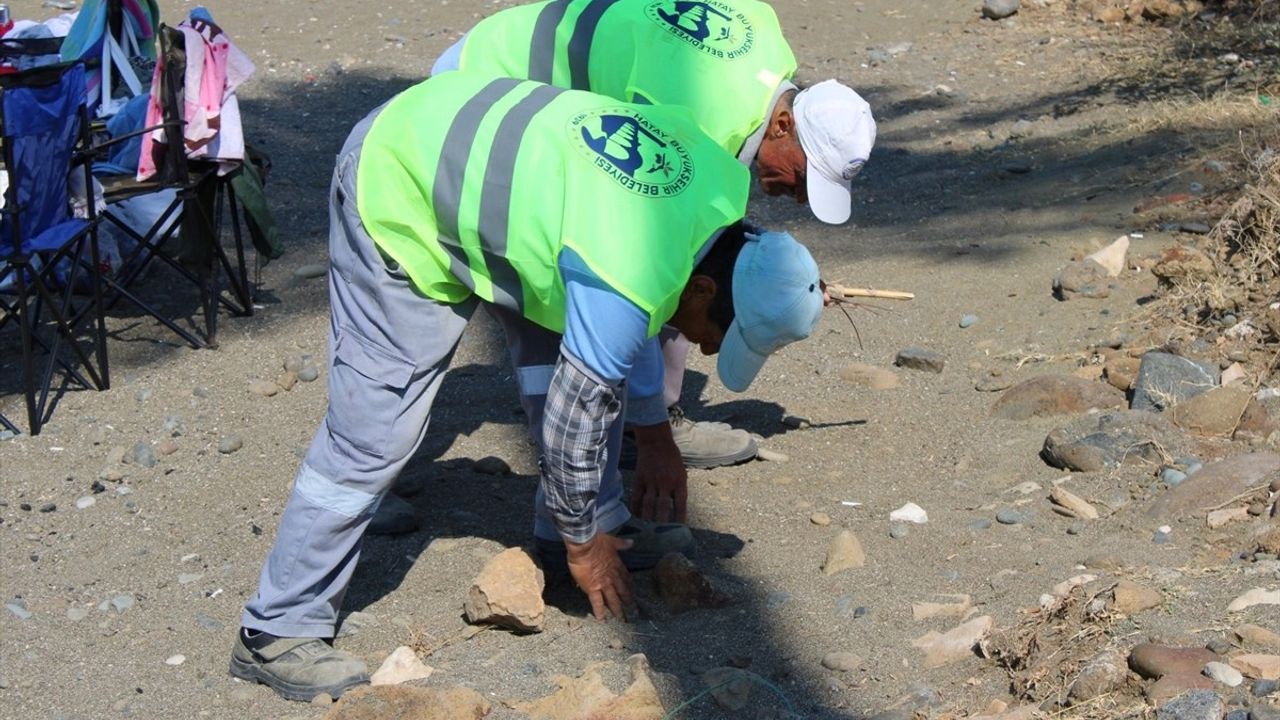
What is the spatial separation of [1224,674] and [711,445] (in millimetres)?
1989

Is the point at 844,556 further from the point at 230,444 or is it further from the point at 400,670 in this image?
the point at 230,444

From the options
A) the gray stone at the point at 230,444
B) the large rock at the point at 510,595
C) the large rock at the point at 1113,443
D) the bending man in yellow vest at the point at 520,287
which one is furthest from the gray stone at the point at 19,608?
the large rock at the point at 1113,443

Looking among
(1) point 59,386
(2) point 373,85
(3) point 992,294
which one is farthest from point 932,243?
(2) point 373,85

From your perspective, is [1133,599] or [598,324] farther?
[1133,599]

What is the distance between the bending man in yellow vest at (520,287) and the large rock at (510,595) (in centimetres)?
18

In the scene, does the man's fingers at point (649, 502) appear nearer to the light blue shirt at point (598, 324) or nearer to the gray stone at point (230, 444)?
the light blue shirt at point (598, 324)

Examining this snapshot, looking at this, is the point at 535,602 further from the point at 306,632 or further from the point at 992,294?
the point at 992,294

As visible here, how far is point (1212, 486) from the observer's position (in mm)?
3875

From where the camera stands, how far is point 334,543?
3.36 meters

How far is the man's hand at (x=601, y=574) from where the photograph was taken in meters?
3.34

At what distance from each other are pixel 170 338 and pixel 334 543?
2.92 metres

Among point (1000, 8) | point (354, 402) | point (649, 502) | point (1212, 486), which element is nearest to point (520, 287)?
point (354, 402)

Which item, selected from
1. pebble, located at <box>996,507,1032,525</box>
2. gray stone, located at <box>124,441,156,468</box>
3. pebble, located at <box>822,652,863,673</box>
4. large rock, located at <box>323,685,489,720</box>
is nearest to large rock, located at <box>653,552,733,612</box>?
pebble, located at <box>822,652,863,673</box>

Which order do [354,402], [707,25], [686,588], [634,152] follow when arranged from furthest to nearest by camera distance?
[707,25] → [686,588] → [354,402] → [634,152]
